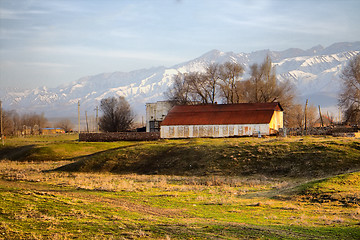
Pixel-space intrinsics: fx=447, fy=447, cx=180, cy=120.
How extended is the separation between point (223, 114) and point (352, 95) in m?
28.6

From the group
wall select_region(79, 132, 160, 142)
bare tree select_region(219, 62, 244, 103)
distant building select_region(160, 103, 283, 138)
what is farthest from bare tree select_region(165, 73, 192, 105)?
wall select_region(79, 132, 160, 142)

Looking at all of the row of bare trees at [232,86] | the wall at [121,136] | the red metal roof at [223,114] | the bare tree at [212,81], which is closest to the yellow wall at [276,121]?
the red metal roof at [223,114]

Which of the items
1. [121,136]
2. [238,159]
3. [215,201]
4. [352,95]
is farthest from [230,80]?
[215,201]

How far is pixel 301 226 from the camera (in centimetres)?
1816

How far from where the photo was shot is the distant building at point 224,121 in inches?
3110

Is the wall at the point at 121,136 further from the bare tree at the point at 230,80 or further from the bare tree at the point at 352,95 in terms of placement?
the bare tree at the point at 352,95

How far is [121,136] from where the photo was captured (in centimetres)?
8788

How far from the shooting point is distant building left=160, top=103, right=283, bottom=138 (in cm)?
7900

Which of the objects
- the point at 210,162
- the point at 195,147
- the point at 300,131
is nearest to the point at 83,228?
the point at 210,162

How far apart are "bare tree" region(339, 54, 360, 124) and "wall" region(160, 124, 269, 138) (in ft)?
74.7

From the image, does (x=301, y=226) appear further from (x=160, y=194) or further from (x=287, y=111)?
(x=287, y=111)

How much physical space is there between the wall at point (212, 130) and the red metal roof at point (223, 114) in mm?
757

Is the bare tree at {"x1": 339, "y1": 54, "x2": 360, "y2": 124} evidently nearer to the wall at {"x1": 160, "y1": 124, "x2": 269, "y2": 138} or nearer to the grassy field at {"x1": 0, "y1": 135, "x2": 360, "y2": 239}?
the wall at {"x1": 160, "y1": 124, "x2": 269, "y2": 138}

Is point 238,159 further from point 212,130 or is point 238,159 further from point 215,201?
point 212,130
